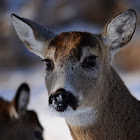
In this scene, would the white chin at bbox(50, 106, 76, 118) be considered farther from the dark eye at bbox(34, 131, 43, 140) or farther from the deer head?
the dark eye at bbox(34, 131, 43, 140)

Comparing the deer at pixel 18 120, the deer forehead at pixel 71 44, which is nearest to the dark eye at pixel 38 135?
the deer at pixel 18 120

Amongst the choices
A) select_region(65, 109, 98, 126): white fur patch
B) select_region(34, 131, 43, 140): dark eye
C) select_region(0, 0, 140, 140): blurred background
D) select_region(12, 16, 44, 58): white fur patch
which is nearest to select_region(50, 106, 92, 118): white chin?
select_region(65, 109, 98, 126): white fur patch

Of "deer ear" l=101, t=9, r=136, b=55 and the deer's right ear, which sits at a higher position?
the deer's right ear

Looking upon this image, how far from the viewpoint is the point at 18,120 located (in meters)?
4.38

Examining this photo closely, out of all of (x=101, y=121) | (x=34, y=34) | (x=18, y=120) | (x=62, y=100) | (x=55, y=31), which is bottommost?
(x=101, y=121)

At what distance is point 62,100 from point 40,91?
625 centimetres

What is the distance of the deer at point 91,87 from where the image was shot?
542cm

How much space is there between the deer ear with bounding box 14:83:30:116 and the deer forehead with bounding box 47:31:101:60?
4.33 ft

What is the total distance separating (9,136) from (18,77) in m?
9.33

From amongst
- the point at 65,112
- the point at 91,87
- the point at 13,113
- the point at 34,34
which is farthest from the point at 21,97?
the point at 34,34

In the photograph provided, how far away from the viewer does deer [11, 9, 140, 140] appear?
542 centimetres

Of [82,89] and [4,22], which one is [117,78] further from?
[4,22]

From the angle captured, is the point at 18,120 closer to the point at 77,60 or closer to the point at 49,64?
the point at 77,60

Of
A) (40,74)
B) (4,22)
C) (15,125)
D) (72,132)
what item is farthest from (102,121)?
(4,22)
